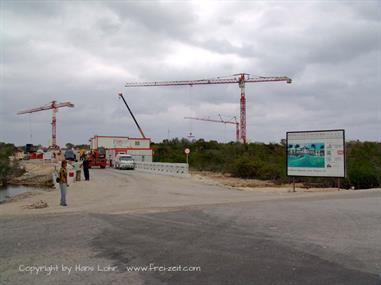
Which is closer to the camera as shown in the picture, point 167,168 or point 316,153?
point 316,153

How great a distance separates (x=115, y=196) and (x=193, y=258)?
555 inches

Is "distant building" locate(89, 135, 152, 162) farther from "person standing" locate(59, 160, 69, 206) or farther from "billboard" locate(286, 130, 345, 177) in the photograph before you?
"person standing" locate(59, 160, 69, 206)

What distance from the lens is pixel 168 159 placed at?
7444cm

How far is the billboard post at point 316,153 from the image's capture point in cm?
2220

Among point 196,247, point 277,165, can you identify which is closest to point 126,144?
point 277,165

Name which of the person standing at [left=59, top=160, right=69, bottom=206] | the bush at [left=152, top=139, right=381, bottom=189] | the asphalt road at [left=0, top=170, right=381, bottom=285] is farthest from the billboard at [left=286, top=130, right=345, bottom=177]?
the person standing at [left=59, top=160, right=69, bottom=206]

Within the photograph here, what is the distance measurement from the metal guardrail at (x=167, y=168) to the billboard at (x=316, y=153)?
49.0 feet

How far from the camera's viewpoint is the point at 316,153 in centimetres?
2283

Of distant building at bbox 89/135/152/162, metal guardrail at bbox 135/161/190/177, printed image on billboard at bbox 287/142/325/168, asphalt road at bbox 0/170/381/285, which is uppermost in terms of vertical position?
distant building at bbox 89/135/152/162

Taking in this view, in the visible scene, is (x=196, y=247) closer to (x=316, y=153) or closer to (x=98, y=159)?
(x=316, y=153)

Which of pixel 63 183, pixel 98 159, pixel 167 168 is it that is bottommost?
pixel 167 168

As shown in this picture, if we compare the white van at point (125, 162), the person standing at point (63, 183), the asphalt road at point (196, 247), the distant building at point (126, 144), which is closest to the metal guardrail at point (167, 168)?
the white van at point (125, 162)

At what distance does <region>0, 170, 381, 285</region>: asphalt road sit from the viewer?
6977mm

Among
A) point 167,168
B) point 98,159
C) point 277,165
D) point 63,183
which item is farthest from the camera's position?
point 98,159
